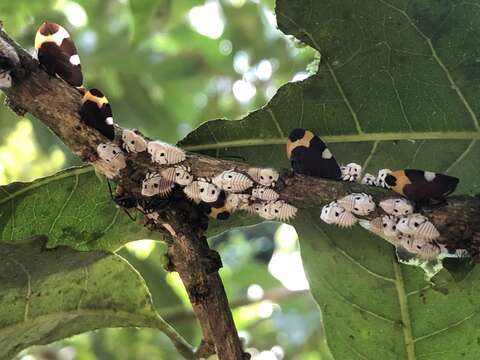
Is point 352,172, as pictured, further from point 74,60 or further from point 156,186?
point 74,60

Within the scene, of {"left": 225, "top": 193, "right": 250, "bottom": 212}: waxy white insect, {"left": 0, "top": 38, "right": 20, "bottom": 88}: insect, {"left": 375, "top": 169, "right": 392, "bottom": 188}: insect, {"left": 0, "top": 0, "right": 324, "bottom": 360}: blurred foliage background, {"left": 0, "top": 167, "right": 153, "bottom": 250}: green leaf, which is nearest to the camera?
{"left": 0, "top": 38, "right": 20, "bottom": 88}: insect

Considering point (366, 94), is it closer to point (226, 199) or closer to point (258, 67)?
point (226, 199)

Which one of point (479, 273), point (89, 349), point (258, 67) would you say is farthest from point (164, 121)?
point (479, 273)

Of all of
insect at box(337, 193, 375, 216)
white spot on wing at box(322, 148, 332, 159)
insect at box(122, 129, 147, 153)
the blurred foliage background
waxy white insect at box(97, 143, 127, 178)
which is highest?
the blurred foliage background

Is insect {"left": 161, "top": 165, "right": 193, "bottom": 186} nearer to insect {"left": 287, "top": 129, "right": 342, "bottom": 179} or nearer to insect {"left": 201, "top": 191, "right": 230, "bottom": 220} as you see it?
insect {"left": 201, "top": 191, "right": 230, "bottom": 220}

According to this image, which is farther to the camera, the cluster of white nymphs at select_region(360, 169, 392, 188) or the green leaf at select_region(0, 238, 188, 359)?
the green leaf at select_region(0, 238, 188, 359)

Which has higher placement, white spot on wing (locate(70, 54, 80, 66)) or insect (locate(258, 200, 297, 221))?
white spot on wing (locate(70, 54, 80, 66))

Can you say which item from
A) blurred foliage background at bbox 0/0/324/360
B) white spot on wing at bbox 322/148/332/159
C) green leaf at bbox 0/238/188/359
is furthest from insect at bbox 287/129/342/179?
blurred foliage background at bbox 0/0/324/360
